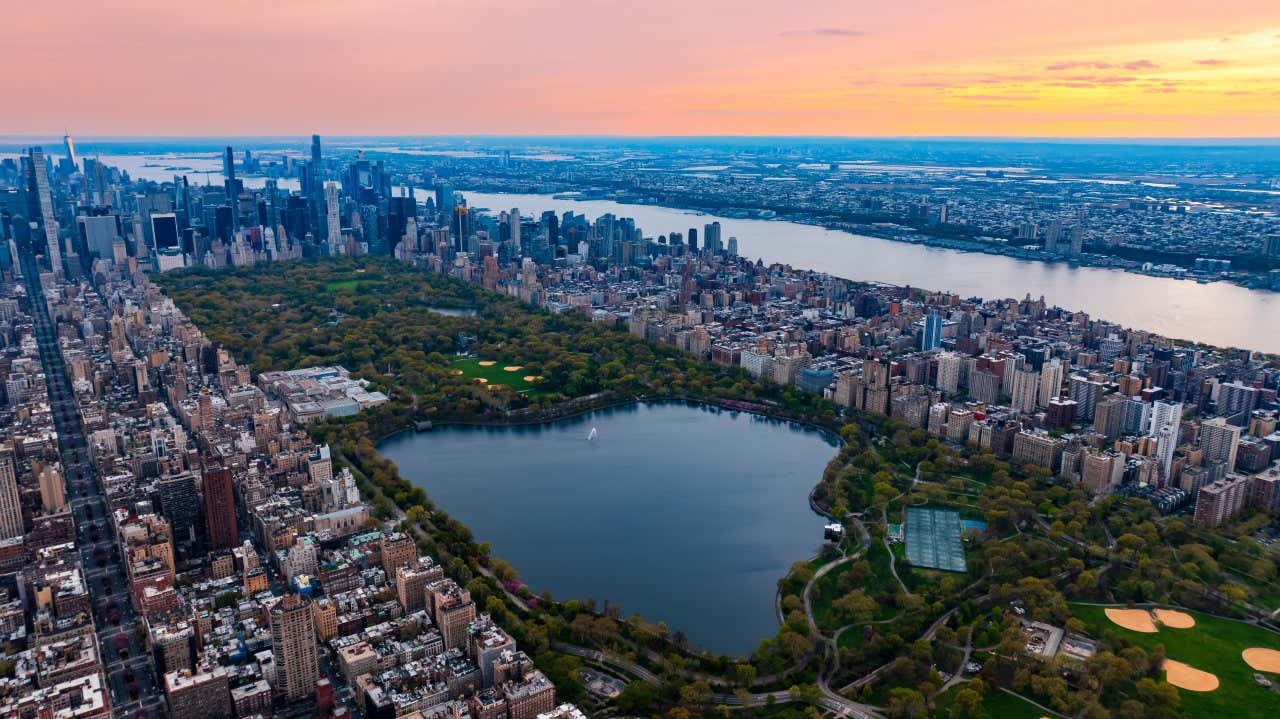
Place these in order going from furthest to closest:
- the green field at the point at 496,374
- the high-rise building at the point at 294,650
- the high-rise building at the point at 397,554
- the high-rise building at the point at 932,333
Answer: the high-rise building at the point at 932,333, the green field at the point at 496,374, the high-rise building at the point at 397,554, the high-rise building at the point at 294,650

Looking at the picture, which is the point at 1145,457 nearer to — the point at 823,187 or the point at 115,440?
the point at 115,440

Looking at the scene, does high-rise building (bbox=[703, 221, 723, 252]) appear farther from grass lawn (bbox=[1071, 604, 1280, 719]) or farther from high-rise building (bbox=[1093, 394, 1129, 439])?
grass lawn (bbox=[1071, 604, 1280, 719])

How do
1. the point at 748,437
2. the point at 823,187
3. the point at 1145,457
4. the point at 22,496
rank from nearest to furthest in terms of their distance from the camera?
the point at 22,496 → the point at 1145,457 → the point at 748,437 → the point at 823,187

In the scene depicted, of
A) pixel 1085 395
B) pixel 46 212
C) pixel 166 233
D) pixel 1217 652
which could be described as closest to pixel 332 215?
pixel 166 233

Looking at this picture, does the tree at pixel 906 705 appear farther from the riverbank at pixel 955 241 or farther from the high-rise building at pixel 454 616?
the riverbank at pixel 955 241

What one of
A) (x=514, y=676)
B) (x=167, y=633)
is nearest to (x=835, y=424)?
(x=514, y=676)

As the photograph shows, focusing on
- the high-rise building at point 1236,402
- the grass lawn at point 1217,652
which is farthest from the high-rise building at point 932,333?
the grass lawn at point 1217,652
